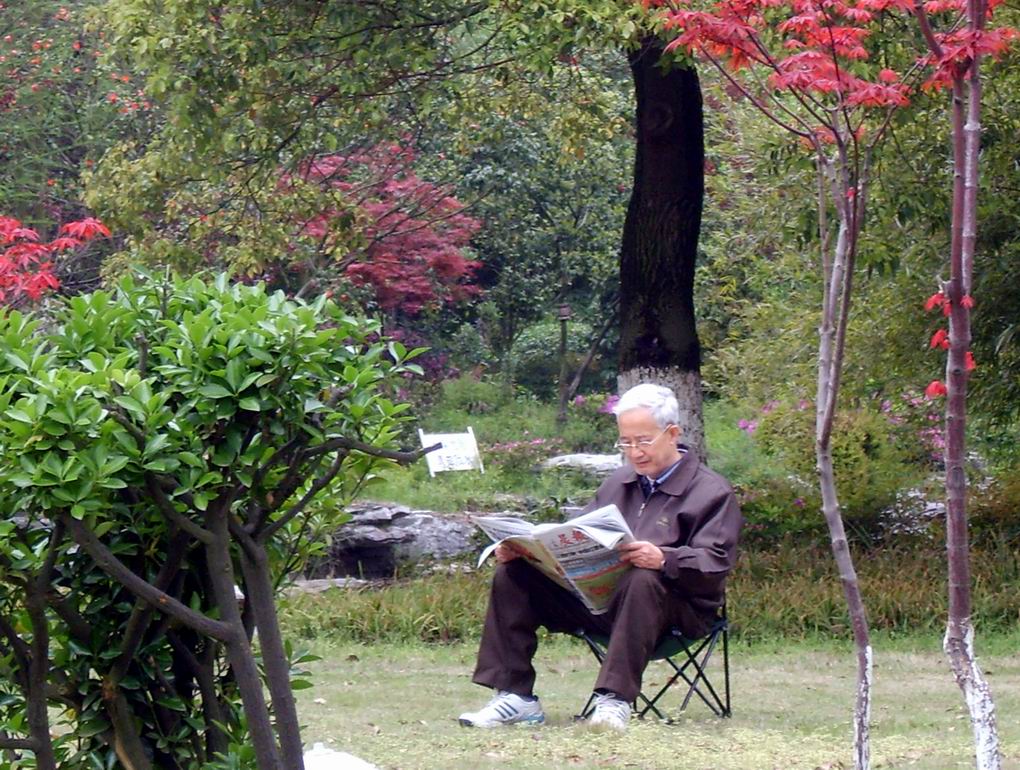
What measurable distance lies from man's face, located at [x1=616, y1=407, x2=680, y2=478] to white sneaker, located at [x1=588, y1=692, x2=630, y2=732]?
87 centimetres

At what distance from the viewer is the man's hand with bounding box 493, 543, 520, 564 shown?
546cm

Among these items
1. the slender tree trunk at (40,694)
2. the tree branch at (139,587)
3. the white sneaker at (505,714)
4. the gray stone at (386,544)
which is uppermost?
the tree branch at (139,587)

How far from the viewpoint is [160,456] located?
102 inches

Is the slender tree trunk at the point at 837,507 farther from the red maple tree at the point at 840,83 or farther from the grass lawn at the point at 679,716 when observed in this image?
the grass lawn at the point at 679,716

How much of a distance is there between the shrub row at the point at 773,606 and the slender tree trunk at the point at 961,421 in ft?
19.0

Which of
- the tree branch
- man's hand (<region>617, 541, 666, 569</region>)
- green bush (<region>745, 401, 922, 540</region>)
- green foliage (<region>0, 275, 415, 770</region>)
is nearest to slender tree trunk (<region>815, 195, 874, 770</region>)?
green foliage (<region>0, 275, 415, 770</region>)

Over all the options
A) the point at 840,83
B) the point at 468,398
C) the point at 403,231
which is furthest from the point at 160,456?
the point at 468,398

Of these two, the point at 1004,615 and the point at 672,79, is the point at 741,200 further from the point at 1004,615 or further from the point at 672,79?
the point at 1004,615

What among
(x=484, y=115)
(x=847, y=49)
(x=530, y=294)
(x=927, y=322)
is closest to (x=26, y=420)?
(x=847, y=49)

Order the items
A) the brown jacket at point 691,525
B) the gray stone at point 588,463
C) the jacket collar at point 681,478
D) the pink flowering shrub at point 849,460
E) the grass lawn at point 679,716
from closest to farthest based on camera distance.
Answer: the grass lawn at point 679,716 < the brown jacket at point 691,525 < the jacket collar at point 681,478 < the pink flowering shrub at point 849,460 < the gray stone at point 588,463

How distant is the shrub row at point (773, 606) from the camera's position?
920cm

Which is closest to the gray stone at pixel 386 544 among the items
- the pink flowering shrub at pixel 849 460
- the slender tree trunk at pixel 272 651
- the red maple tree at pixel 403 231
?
the pink flowering shrub at pixel 849 460

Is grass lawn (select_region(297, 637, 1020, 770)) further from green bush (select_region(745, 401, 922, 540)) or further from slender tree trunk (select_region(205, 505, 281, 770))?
green bush (select_region(745, 401, 922, 540))

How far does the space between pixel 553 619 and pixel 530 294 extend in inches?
571
